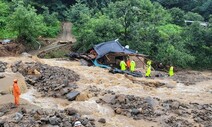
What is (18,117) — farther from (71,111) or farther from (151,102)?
(151,102)

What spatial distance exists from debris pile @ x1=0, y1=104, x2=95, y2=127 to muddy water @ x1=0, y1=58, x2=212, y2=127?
0.91 m

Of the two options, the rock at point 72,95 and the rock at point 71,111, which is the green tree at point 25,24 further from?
the rock at point 71,111

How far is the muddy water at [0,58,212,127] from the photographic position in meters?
16.2

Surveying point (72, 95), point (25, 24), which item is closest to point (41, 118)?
point (72, 95)

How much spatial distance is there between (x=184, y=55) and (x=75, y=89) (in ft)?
46.9

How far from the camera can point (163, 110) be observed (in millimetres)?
17328

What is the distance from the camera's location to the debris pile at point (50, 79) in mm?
18719

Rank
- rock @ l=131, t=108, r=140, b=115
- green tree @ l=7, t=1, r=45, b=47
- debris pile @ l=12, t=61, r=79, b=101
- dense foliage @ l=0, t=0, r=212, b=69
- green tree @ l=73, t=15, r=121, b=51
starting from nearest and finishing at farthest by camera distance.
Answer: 1. rock @ l=131, t=108, r=140, b=115
2. debris pile @ l=12, t=61, r=79, b=101
3. green tree @ l=7, t=1, r=45, b=47
4. dense foliage @ l=0, t=0, r=212, b=69
5. green tree @ l=73, t=15, r=121, b=51

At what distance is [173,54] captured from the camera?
30.0m

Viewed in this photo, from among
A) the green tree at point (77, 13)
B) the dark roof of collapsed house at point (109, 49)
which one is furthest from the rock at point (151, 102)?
the green tree at point (77, 13)

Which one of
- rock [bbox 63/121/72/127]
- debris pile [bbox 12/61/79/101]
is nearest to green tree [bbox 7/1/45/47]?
debris pile [bbox 12/61/79/101]

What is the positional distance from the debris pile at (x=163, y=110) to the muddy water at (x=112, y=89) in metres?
0.53

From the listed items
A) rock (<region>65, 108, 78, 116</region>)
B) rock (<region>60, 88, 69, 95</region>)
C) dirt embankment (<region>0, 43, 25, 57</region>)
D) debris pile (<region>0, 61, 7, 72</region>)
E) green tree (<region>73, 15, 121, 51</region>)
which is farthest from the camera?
green tree (<region>73, 15, 121, 51</region>)

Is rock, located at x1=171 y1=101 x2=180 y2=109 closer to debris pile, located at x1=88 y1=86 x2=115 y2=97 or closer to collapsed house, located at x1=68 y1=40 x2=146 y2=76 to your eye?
debris pile, located at x1=88 y1=86 x2=115 y2=97
